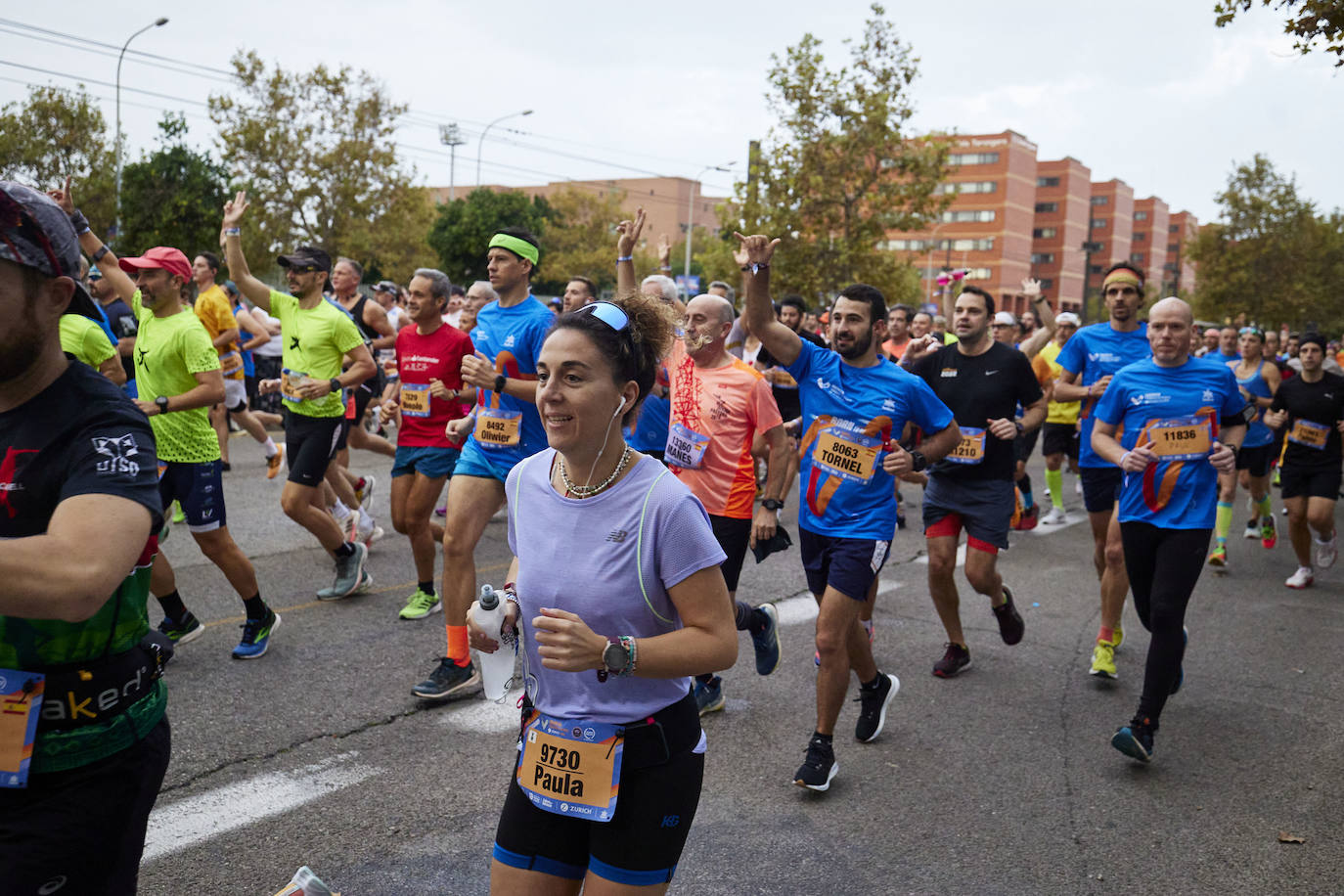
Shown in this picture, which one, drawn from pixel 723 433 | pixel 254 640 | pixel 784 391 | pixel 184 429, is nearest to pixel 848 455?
pixel 723 433

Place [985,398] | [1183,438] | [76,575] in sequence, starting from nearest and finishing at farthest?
[76,575] < [1183,438] < [985,398]

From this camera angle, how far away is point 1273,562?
32.6 feet

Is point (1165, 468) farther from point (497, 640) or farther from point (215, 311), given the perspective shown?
point (215, 311)

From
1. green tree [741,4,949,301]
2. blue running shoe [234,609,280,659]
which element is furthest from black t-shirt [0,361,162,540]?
green tree [741,4,949,301]

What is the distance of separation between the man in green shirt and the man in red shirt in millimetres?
356

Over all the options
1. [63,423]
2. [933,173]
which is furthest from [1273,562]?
[933,173]

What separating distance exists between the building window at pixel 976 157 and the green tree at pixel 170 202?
270 ft

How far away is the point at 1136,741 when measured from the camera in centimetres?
472

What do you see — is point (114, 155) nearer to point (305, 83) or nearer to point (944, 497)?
point (305, 83)

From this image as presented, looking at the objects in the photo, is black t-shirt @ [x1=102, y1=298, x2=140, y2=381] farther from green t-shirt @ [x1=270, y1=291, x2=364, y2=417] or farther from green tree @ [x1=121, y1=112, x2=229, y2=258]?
Result: green tree @ [x1=121, y1=112, x2=229, y2=258]

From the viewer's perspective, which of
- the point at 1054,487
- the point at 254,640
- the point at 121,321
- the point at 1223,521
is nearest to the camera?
the point at 254,640

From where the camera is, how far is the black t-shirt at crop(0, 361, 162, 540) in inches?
72.4

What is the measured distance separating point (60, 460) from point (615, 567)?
1.06m

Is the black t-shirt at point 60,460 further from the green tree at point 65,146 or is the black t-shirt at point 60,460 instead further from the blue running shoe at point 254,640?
the green tree at point 65,146
